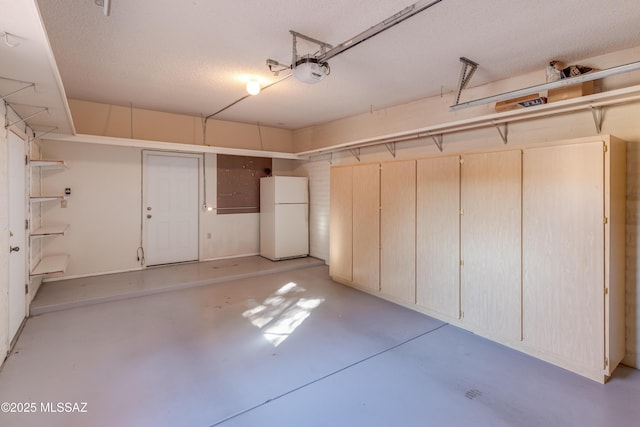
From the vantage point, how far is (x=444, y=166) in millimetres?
3611

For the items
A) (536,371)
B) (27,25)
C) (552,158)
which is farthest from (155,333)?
(552,158)

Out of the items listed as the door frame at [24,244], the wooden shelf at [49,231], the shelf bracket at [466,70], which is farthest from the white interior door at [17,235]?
the shelf bracket at [466,70]

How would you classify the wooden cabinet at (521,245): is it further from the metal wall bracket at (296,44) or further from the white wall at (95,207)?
the white wall at (95,207)

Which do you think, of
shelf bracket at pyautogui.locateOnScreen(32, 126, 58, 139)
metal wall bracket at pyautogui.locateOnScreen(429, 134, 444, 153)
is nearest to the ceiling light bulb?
metal wall bracket at pyautogui.locateOnScreen(429, 134, 444, 153)

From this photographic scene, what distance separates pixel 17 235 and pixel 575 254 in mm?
5276

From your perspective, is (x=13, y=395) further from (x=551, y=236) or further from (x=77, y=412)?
(x=551, y=236)

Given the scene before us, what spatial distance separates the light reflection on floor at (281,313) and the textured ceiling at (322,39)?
2875mm

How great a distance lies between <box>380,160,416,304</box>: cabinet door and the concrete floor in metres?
0.41

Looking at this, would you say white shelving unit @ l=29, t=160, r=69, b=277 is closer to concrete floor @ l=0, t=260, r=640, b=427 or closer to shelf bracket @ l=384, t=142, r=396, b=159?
concrete floor @ l=0, t=260, r=640, b=427

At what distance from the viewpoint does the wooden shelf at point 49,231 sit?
3900 millimetres

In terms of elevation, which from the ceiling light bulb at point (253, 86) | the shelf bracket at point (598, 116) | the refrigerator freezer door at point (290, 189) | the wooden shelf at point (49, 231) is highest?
the ceiling light bulb at point (253, 86)

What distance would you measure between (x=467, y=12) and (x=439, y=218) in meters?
2.07

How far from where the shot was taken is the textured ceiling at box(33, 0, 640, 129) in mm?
2324

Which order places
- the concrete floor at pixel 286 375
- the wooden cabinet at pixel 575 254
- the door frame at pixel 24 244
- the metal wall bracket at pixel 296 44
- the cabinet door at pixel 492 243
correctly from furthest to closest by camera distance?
the cabinet door at pixel 492 243 < the door frame at pixel 24 244 < the metal wall bracket at pixel 296 44 < the wooden cabinet at pixel 575 254 < the concrete floor at pixel 286 375
